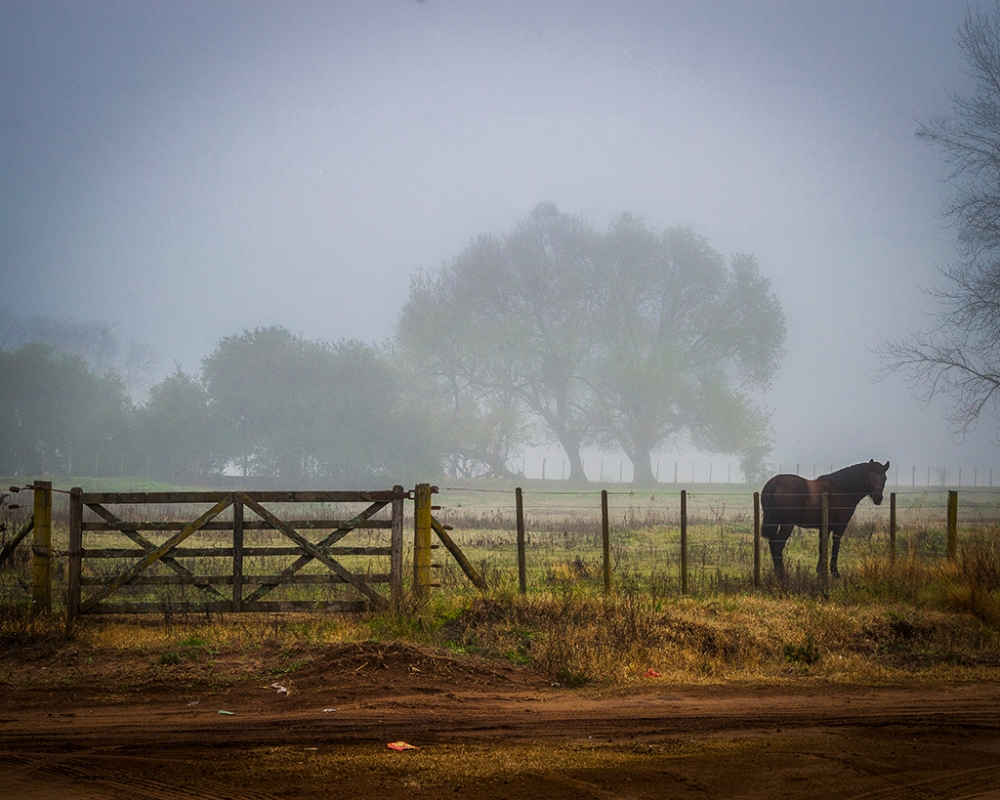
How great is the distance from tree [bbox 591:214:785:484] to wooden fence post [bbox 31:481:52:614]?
57282 mm

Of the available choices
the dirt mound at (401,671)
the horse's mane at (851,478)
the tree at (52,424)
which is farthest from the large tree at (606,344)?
the dirt mound at (401,671)

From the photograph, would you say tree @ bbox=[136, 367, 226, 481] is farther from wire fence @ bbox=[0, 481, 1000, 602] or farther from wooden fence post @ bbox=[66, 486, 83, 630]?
wooden fence post @ bbox=[66, 486, 83, 630]

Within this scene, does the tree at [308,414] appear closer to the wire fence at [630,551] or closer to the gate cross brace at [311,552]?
the wire fence at [630,551]

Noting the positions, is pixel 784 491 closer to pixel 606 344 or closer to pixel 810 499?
pixel 810 499

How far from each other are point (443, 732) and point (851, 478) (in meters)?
14.7

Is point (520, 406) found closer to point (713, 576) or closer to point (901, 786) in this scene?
point (713, 576)

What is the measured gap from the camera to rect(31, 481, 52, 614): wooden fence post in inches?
491

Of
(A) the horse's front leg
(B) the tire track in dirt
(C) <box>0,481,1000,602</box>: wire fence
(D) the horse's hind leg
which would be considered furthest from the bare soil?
(D) the horse's hind leg

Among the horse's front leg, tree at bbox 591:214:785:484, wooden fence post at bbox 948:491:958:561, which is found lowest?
the horse's front leg

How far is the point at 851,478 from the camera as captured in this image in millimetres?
19844

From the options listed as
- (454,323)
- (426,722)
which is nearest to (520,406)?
(454,323)

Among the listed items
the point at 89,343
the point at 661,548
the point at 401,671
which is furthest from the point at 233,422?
the point at 401,671

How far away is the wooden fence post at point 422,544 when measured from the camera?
42.4 ft

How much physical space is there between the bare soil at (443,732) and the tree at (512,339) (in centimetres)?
5892
